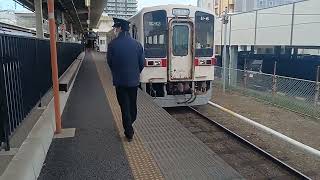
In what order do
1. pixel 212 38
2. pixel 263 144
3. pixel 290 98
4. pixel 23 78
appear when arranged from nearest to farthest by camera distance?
pixel 23 78, pixel 263 144, pixel 212 38, pixel 290 98

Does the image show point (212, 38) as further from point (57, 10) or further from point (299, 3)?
point (57, 10)

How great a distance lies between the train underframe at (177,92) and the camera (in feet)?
35.4

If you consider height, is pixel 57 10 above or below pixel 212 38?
above

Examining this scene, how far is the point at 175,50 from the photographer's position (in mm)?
10703

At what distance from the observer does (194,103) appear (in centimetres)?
1125

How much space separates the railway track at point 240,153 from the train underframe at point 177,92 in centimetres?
57

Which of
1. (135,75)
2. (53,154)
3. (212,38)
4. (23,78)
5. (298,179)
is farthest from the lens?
(212,38)

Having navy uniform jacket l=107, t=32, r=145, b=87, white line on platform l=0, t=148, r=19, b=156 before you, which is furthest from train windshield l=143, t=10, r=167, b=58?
white line on platform l=0, t=148, r=19, b=156

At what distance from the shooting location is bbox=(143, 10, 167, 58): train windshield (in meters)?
10.5

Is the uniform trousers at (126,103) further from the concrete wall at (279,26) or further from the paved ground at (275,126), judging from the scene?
the concrete wall at (279,26)

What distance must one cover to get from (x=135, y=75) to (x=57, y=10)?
2585cm

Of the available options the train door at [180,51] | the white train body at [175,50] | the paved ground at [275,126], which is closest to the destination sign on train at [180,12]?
the white train body at [175,50]

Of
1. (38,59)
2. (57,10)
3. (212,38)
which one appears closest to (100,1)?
(57,10)

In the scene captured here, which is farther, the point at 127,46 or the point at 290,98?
the point at 290,98
